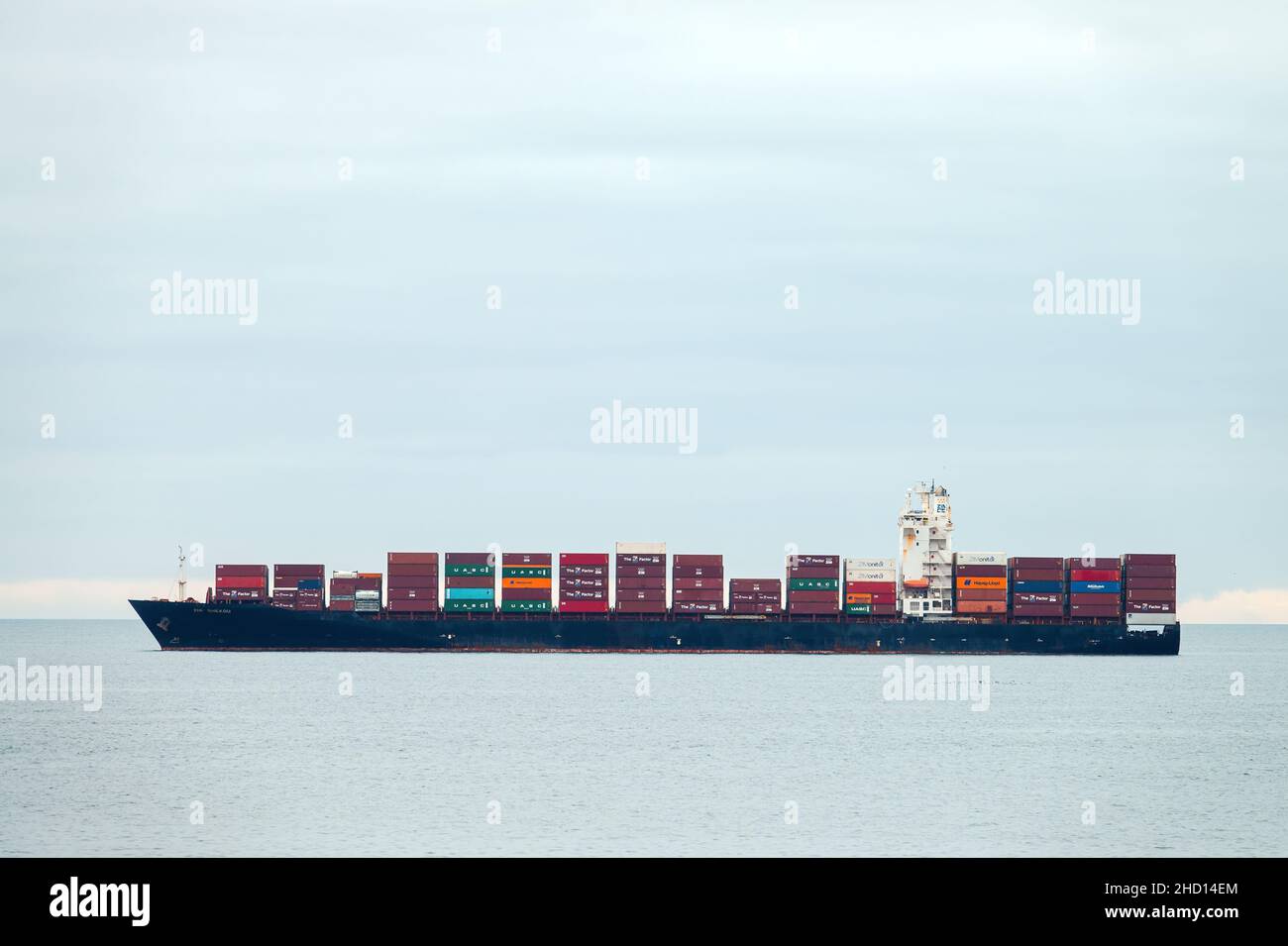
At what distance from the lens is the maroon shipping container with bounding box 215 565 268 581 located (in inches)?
4690

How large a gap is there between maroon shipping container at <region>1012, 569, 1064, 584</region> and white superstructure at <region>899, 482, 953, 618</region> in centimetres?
505

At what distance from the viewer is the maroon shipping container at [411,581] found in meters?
118

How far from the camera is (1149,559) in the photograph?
121938 mm

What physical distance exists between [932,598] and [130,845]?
8846 cm

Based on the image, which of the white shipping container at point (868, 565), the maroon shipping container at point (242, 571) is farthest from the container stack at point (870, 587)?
the maroon shipping container at point (242, 571)

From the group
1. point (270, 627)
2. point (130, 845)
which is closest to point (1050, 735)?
point (130, 845)

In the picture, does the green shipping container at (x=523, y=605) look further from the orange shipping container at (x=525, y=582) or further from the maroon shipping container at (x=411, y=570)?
the maroon shipping container at (x=411, y=570)

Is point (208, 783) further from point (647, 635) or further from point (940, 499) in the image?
point (940, 499)

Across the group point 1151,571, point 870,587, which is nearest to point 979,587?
point 870,587

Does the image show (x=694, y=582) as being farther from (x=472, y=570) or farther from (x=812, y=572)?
(x=472, y=570)

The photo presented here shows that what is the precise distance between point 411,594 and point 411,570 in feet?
6.49

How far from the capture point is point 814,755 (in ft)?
198

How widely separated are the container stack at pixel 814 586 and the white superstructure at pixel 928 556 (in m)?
6.31
